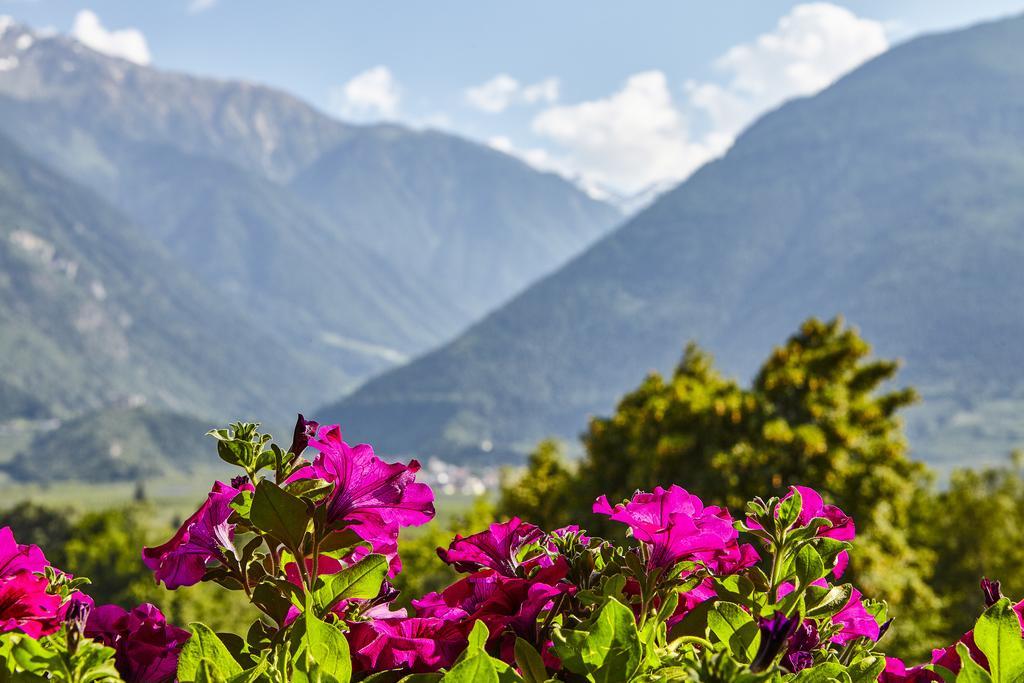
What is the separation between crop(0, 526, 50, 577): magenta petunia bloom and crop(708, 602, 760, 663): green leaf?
92cm

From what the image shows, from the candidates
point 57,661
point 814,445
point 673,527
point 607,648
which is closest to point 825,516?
point 673,527

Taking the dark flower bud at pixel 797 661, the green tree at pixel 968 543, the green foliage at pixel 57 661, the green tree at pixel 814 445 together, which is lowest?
the green tree at pixel 968 543

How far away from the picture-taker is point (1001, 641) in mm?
1133

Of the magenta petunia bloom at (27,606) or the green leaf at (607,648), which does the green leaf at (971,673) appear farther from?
the magenta petunia bloom at (27,606)

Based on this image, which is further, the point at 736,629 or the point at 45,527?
the point at 45,527

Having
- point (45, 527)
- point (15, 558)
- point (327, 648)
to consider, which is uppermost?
point (15, 558)

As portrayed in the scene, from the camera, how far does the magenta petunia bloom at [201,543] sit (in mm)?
1299

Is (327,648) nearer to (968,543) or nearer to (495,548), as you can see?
(495,548)

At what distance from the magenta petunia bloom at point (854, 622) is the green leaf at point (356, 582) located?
672mm

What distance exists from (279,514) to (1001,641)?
2.89 ft

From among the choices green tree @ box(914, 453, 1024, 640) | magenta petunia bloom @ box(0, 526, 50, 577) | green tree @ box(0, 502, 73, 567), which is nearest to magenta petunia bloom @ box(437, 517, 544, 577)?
magenta petunia bloom @ box(0, 526, 50, 577)

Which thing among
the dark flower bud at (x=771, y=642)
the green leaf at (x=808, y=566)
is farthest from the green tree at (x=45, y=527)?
the dark flower bud at (x=771, y=642)

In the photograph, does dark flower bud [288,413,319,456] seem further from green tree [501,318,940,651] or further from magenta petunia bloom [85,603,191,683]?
green tree [501,318,940,651]

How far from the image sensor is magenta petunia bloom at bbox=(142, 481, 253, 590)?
4.26 ft
